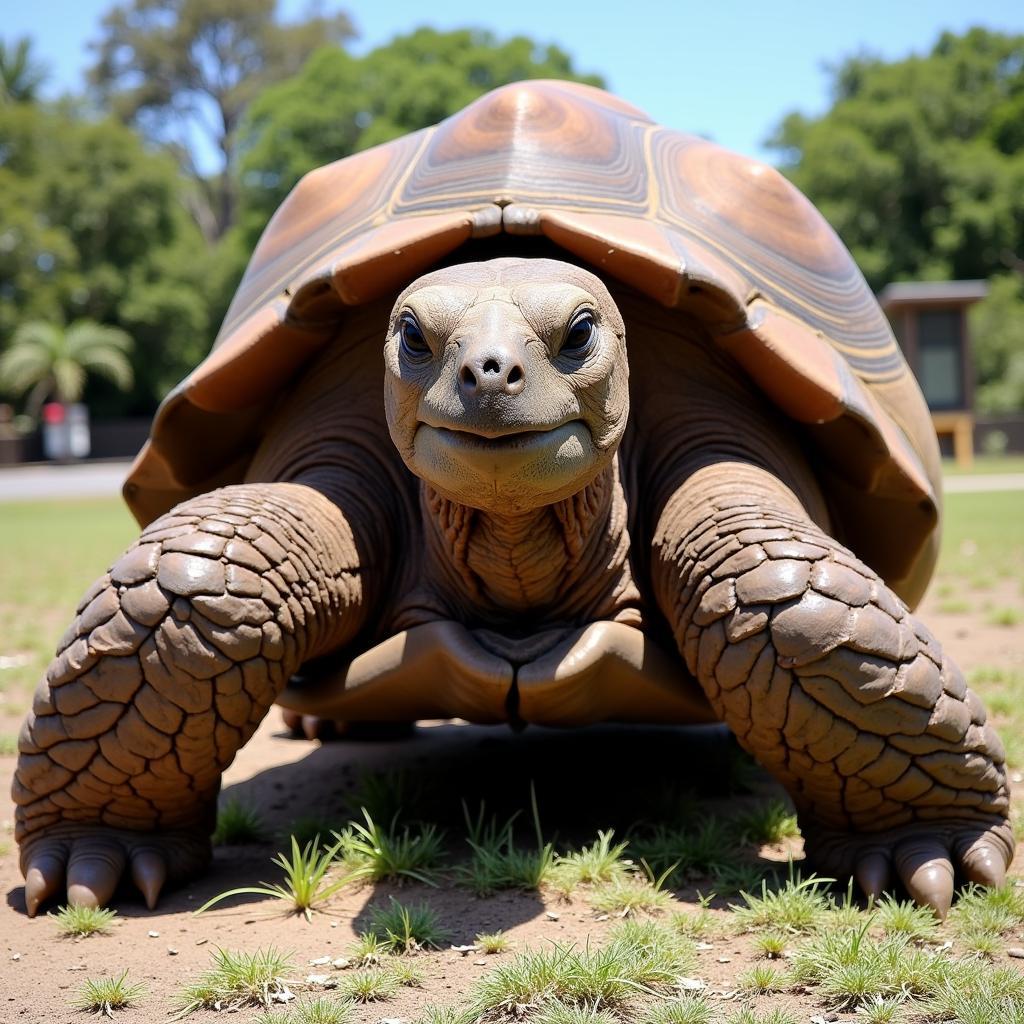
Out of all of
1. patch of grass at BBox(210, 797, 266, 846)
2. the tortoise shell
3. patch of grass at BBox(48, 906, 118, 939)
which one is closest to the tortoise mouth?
the tortoise shell

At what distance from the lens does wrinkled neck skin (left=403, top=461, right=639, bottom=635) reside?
9.56ft


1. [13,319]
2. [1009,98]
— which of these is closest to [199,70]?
[13,319]

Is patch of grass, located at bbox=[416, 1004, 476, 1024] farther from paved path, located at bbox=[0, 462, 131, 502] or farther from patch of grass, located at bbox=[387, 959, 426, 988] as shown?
paved path, located at bbox=[0, 462, 131, 502]

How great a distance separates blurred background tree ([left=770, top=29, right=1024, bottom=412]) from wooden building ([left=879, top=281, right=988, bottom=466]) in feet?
33.4

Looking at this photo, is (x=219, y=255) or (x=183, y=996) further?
(x=219, y=255)

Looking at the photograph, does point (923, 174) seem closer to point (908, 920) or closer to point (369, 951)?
point (908, 920)

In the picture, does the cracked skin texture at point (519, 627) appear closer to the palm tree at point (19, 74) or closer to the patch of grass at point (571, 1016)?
the patch of grass at point (571, 1016)

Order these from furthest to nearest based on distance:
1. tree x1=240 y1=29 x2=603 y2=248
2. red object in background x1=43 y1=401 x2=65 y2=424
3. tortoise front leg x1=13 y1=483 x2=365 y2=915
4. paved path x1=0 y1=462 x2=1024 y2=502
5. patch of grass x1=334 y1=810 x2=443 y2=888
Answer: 1. tree x1=240 y1=29 x2=603 y2=248
2. red object in background x1=43 y1=401 x2=65 y2=424
3. paved path x1=0 y1=462 x2=1024 y2=502
4. patch of grass x1=334 y1=810 x2=443 y2=888
5. tortoise front leg x1=13 y1=483 x2=365 y2=915

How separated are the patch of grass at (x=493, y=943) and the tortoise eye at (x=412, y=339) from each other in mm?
1241

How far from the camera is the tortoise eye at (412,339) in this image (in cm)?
262

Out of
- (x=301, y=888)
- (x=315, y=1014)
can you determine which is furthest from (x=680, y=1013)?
(x=301, y=888)

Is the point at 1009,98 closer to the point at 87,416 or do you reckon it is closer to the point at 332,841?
the point at 87,416

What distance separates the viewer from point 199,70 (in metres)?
51.6

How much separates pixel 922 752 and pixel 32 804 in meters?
2.10
